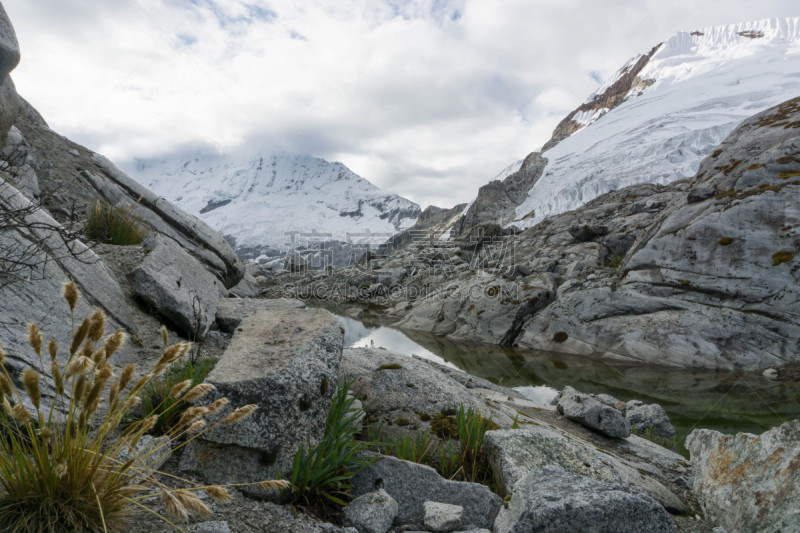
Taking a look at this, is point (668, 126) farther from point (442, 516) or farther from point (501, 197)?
point (442, 516)

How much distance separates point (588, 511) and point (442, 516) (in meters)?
1.31

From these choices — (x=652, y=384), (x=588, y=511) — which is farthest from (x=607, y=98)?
(x=588, y=511)

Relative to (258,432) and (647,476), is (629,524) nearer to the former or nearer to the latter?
(258,432)

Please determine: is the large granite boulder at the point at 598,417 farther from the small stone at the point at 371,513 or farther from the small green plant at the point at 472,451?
the small stone at the point at 371,513

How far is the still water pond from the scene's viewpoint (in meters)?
12.3

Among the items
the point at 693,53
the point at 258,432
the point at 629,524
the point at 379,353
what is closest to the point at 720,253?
the point at 379,353

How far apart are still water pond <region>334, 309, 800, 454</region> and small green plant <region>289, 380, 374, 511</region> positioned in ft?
26.0

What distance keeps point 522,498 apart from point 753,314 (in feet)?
63.9

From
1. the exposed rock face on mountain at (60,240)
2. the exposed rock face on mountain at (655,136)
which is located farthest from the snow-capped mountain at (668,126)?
the exposed rock face on mountain at (60,240)

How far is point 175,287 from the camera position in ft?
25.8

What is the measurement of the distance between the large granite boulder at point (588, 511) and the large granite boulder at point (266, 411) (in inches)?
74.5

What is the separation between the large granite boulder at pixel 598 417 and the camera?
817 cm

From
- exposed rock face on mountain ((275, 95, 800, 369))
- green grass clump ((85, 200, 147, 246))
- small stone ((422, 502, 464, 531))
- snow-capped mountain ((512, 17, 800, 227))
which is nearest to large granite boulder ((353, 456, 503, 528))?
small stone ((422, 502, 464, 531))

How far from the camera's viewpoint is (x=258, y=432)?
369 centimetres
